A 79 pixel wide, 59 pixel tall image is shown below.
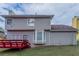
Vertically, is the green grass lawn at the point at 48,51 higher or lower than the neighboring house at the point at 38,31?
lower

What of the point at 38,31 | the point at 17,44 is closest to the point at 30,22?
the point at 38,31

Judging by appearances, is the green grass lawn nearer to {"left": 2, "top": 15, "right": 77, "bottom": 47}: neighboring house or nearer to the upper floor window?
{"left": 2, "top": 15, "right": 77, "bottom": 47}: neighboring house

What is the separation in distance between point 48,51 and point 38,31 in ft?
0.77

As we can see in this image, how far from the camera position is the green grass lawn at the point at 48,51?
4113 millimetres

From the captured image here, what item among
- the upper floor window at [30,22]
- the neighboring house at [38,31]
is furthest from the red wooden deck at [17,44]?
the upper floor window at [30,22]

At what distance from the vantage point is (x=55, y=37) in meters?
4.12

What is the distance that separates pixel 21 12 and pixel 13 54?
45 centimetres

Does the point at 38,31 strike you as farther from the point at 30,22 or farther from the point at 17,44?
the point at 17,44

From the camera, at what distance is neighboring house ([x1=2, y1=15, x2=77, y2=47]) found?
13.5 feet

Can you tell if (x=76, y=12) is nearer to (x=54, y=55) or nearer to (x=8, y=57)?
(x=54, y=55)

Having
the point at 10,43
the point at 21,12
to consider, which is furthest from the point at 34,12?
the point at 10,43

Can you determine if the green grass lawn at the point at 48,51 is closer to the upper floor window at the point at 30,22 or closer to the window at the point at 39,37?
the window at the point at 39,37

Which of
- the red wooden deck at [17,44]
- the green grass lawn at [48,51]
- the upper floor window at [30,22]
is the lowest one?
the green grass lawn at [48,51]

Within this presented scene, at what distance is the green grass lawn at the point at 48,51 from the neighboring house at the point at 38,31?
52mm
